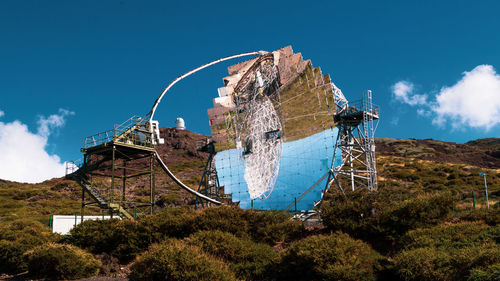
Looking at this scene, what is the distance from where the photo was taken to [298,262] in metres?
12.1

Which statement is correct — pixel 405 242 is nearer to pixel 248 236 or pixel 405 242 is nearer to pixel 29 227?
pixel 248 236

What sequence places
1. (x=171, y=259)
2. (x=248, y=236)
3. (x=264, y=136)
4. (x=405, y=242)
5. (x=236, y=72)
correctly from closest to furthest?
(x=171, y=259), (x=405, y=242), (x=248, y=236), (x=264, y=136), (x=236, y=72)

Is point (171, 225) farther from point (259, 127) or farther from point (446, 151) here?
point (446, 151)

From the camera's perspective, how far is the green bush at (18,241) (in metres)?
19.2

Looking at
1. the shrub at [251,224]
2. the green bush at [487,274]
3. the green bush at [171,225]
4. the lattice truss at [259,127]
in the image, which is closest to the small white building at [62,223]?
the green bush at [171,225]

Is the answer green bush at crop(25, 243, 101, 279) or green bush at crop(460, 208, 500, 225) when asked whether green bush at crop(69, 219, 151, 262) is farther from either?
green bush at crop(460, 208, 500, 225)

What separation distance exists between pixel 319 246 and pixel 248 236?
4.54 meters

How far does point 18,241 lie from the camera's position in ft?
67.2

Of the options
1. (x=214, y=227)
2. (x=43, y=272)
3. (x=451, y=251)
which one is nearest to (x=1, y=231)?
(x=43, y=272)

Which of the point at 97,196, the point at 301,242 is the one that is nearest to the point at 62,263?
the point at 97,196

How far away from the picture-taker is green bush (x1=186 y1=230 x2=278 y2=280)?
12.5 meters

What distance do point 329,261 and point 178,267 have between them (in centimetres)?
401

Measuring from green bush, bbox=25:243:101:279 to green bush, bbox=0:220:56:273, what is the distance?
7.75 feet

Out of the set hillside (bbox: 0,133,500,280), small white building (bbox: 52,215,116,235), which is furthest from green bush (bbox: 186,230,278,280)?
small white building (bbox: 52,215,116,235)
